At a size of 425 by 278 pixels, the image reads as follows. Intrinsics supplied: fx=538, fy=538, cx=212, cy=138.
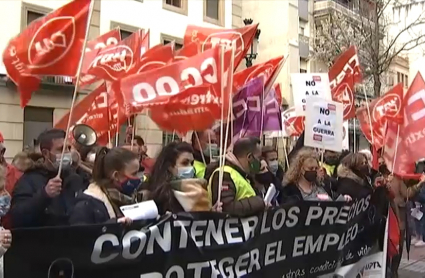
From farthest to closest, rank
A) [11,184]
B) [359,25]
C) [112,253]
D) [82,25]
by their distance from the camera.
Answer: [359,25], [11,184], [82,25], [112,253]

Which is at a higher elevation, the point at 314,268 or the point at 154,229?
the point at 154,229

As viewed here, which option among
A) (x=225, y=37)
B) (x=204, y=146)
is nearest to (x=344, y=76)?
(x=225, y=37)

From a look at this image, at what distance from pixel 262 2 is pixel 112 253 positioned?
26.4 metres

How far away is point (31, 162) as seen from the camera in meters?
4.19

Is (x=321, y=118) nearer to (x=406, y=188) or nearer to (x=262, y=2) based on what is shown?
(x=406, y=188)

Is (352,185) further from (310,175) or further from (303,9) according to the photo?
(303,9)

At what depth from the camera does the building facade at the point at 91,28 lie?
16.1 metres

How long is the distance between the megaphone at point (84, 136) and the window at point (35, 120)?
33.4ft

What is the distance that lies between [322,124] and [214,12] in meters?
17.9

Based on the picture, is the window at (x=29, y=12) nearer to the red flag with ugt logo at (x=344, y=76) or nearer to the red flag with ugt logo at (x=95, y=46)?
the red flag with ugt logo at (x=95, y=46)

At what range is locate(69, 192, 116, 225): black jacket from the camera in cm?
336

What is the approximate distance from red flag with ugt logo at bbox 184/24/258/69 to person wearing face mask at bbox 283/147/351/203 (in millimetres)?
2158

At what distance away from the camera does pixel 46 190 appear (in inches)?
141

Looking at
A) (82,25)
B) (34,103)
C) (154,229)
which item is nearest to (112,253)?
(154,229)
